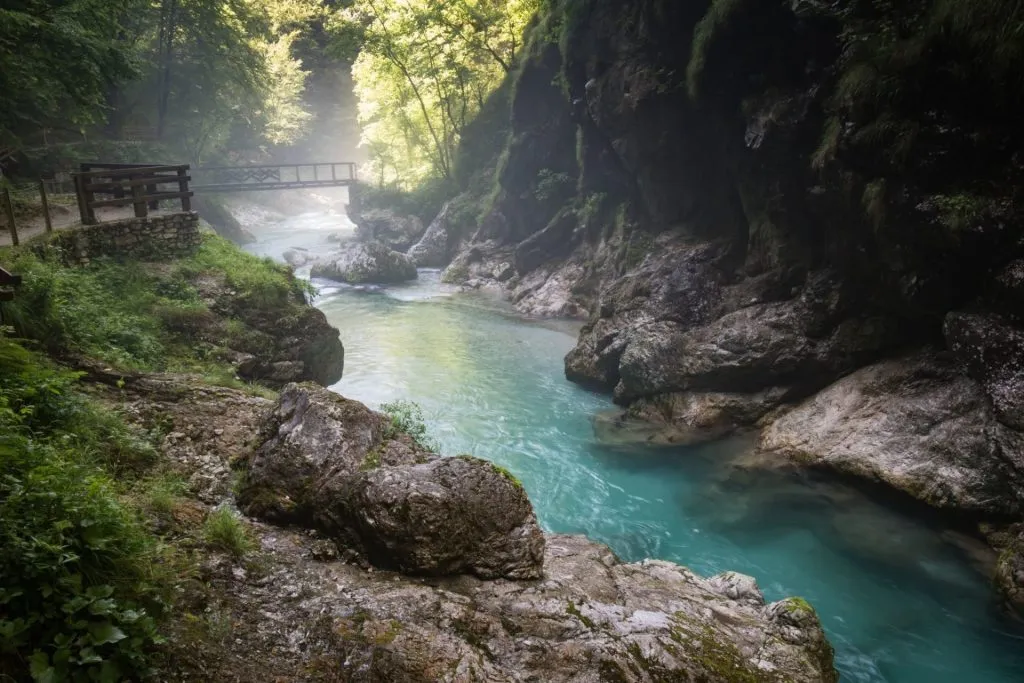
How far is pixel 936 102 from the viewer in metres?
9.33

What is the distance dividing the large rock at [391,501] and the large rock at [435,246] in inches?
1078

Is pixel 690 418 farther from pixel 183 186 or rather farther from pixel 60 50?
pixel 60 50

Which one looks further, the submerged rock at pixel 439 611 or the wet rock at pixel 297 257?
the wet rock at pixel 297 257

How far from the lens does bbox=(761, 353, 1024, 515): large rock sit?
8.66 meters

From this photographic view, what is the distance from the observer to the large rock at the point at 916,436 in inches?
341

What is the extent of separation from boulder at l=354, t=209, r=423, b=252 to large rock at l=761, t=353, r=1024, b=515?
28861mm

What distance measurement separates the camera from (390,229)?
3809 centimetres

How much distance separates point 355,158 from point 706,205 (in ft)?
181

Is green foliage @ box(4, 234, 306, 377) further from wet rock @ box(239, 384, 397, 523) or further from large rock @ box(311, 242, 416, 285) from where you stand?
large rock @ box(311, 242, 416, 285)

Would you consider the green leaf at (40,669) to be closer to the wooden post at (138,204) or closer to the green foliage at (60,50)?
the wooden post at (138,204)

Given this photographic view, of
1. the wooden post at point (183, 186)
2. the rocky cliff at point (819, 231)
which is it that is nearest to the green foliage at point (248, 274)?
the wooden post at point (183, 186)

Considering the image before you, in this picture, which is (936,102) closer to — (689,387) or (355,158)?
(689,387)

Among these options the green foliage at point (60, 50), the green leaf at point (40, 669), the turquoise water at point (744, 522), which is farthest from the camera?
the green foliage at point (60, 50)

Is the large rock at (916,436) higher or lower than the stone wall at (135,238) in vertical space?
lower
